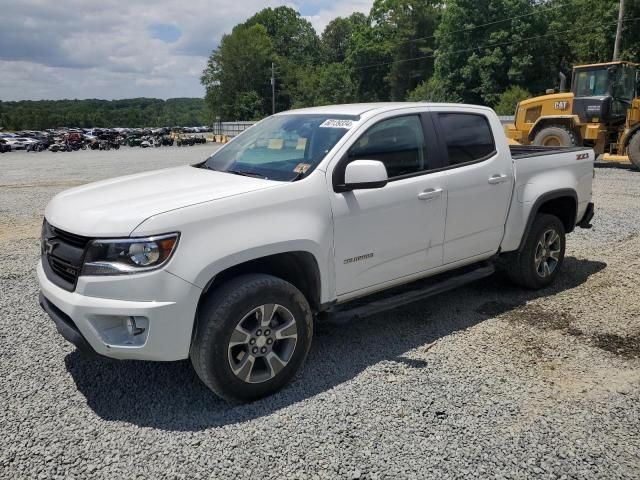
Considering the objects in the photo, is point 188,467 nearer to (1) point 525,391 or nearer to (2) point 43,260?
(2) point 43,260

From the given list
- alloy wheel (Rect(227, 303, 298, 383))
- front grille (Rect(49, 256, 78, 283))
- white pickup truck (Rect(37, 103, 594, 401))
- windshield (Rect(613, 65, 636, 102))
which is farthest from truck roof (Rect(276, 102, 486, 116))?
windshield (Rect(613, 65, 636, 102))

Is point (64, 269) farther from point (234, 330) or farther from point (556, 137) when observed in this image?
point (556, 137)

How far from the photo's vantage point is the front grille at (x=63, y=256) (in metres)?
3.10

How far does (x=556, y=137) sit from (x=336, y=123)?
13.1 meters

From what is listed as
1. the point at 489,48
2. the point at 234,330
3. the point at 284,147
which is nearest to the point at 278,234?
the point at 234,330

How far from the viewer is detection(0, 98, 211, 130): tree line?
376 ft

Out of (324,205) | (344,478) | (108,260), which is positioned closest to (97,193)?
(108,260)

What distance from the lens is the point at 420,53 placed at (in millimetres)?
68750

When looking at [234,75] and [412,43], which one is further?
[234,75]

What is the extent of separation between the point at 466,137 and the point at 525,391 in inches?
84.5

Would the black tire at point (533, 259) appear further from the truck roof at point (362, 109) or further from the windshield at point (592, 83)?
the windshield at point (592, 83)

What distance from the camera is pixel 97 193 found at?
11.9ft

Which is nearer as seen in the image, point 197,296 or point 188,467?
point 188,467

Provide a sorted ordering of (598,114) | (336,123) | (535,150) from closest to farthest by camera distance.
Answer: (336,123) → (535,150) → (598,114)
